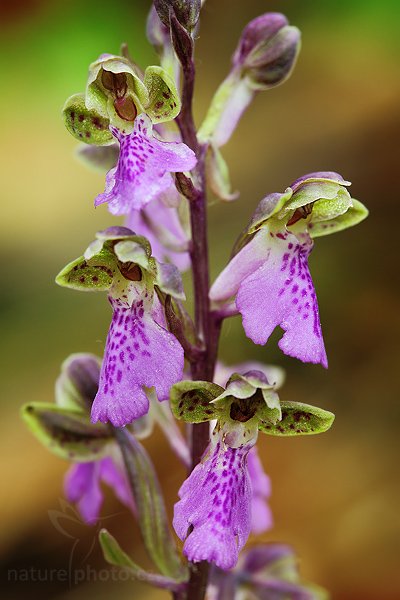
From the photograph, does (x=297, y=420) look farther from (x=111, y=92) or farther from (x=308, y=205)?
(x=111, y=92)

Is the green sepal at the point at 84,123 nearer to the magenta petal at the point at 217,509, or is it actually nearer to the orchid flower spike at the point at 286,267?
the orchid flower spike at the point at 286,267

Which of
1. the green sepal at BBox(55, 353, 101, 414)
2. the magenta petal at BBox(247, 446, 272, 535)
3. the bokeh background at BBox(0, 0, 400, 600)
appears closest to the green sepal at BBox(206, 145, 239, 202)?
the green sepal at BBox(55, 353, 101, 414)

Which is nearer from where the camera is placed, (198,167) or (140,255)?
(140,255)

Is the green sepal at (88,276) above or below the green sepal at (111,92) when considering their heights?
below

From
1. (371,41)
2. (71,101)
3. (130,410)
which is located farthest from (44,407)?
(371,41)

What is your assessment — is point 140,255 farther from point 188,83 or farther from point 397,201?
point 397,201

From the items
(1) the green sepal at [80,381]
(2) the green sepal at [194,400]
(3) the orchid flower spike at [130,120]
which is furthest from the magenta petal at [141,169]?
(1) the green sepal at [80,381]

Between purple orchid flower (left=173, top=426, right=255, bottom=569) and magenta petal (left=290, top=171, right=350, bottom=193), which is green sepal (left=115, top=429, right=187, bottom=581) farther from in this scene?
magenta petal (left=290, top=171, right=350, bottom=193)

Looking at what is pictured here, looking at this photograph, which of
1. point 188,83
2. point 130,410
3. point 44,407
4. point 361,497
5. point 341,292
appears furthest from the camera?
point 341,292
